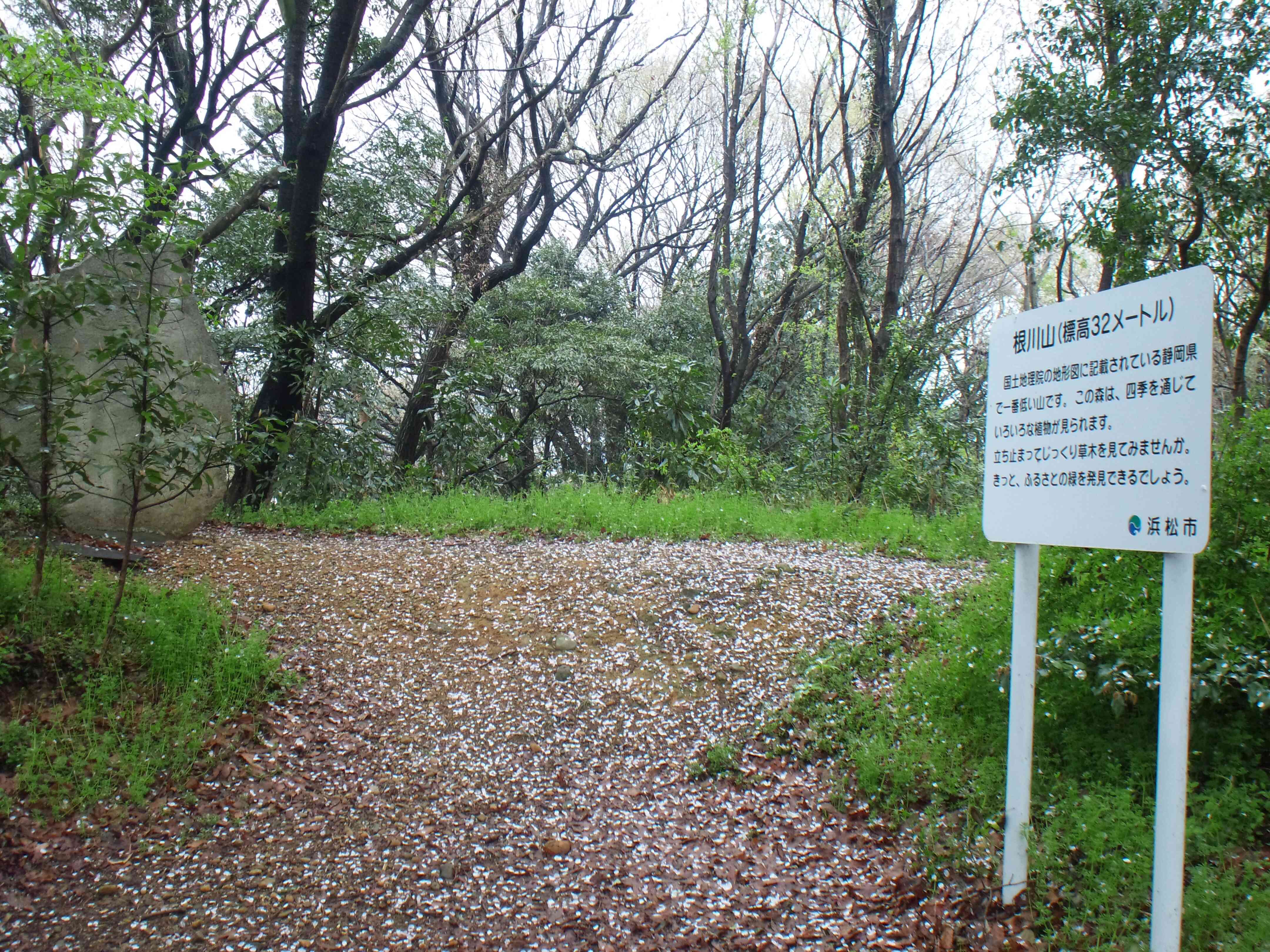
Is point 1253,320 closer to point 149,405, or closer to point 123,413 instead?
point 149,405

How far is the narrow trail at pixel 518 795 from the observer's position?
2576 millimetres

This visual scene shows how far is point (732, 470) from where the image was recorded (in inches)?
315

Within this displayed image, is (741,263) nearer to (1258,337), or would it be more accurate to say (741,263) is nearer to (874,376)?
(874,376)

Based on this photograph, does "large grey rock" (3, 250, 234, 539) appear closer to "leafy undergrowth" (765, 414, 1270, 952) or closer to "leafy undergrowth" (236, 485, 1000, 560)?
"leafy undergrowth" (236, 485, 1000, 560)

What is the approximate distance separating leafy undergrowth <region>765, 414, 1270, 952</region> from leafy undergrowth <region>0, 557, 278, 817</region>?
102 inches

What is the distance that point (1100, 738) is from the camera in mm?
2730

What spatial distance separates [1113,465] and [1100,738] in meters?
1.16

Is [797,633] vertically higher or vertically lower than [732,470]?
lower

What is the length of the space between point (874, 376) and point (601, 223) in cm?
1007

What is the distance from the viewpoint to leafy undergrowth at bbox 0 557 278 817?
3111mm

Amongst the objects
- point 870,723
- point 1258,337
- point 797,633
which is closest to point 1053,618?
point 870,723

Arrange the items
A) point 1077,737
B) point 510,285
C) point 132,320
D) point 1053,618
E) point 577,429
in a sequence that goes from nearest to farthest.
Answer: point 1077,737, point 1053,618, point 132,320, point 510,285, point 577,429

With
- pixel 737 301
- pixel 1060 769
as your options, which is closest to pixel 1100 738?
pixel 1060 769

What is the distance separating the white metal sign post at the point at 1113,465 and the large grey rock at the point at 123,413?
3750 millimetres
